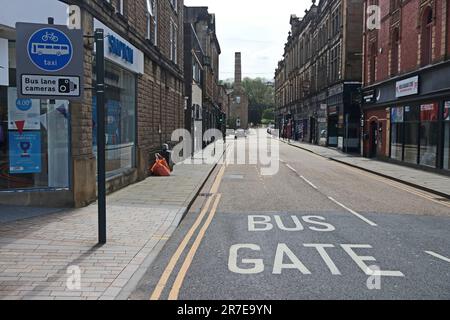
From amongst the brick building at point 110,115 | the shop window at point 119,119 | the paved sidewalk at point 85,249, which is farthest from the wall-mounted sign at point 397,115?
the paved sidewalk at point 85,249

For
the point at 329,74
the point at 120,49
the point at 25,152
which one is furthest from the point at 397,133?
the point at 25,152

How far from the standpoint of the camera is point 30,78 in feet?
23.4

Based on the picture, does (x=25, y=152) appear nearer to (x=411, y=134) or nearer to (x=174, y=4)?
(x=174, y=4)

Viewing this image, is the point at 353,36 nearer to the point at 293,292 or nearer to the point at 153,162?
the point at 153,162

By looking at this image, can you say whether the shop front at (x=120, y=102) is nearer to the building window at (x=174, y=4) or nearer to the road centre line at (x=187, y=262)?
the road centre line at (x=187, y=262)

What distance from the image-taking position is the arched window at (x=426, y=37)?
22250 millimetres

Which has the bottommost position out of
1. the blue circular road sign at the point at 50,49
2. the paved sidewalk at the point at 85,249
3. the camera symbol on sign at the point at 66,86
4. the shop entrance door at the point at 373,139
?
the paved sidewalk at the point at 85,249

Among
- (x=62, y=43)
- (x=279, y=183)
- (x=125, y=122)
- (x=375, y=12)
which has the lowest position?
(x=279, y=183)

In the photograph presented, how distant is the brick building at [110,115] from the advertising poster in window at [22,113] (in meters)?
0.05

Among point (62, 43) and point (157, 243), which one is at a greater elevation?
point (62, 43)

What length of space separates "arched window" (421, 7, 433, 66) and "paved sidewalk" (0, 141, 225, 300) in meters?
15.8
